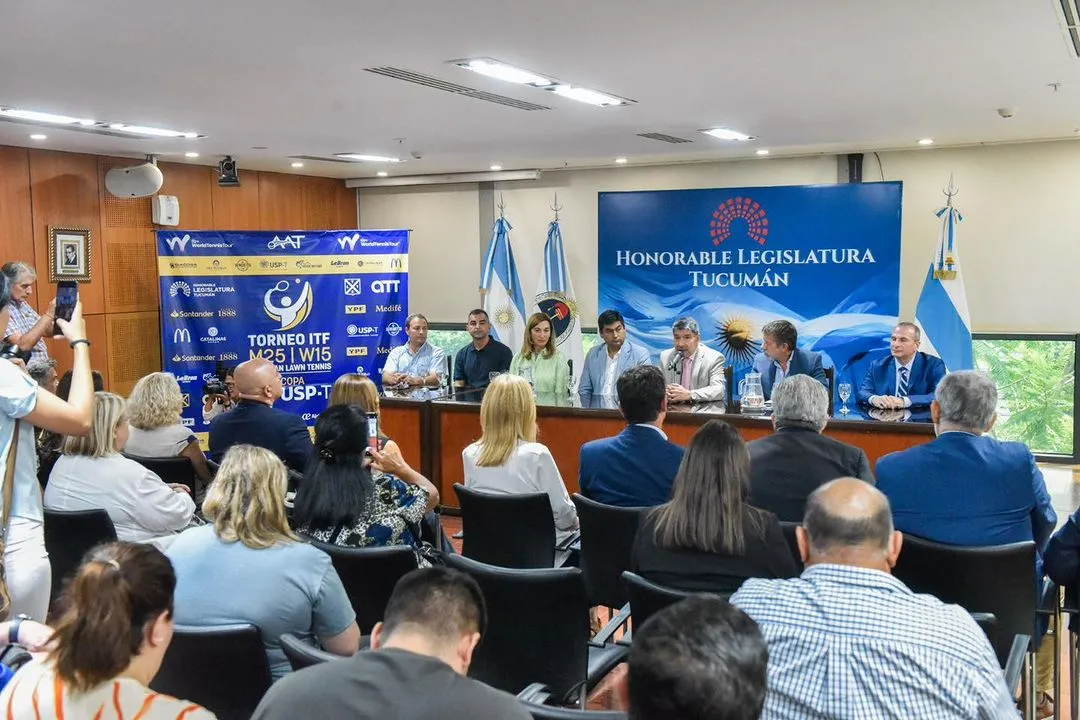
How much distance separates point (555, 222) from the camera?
31.8 feet

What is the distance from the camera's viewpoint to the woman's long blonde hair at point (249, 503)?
2.53 meters

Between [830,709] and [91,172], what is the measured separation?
797cm

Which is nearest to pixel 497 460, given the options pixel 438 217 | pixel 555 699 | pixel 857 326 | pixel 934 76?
pixel 555 699

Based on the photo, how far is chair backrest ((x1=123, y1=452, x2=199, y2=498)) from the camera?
4.45 meters

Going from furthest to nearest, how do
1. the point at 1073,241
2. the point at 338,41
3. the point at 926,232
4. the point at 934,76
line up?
the point at 926,232, the point at 1073,241, the point at 934,76, the point at 338,41

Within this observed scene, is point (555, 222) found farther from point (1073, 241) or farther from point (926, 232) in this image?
point (1073, 241)

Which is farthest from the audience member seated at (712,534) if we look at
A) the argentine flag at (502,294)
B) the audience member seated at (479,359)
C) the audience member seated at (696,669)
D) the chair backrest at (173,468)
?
the argentine flag at (502,294)

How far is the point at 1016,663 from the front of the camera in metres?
2.53

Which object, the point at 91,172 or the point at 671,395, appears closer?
the point at 671,395

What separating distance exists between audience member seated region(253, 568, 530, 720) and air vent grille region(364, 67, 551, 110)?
3.47 metres

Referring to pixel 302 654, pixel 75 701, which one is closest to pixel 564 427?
pixel 302 654

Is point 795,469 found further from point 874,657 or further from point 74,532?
point 74,532

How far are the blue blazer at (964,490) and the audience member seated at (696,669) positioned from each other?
5.83 feet

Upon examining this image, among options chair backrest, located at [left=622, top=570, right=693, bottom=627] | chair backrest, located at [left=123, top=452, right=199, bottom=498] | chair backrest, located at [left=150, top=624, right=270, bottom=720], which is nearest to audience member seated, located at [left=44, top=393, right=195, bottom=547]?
chair backrest, located at [left=123, top=452, right=199, bottom=498]
